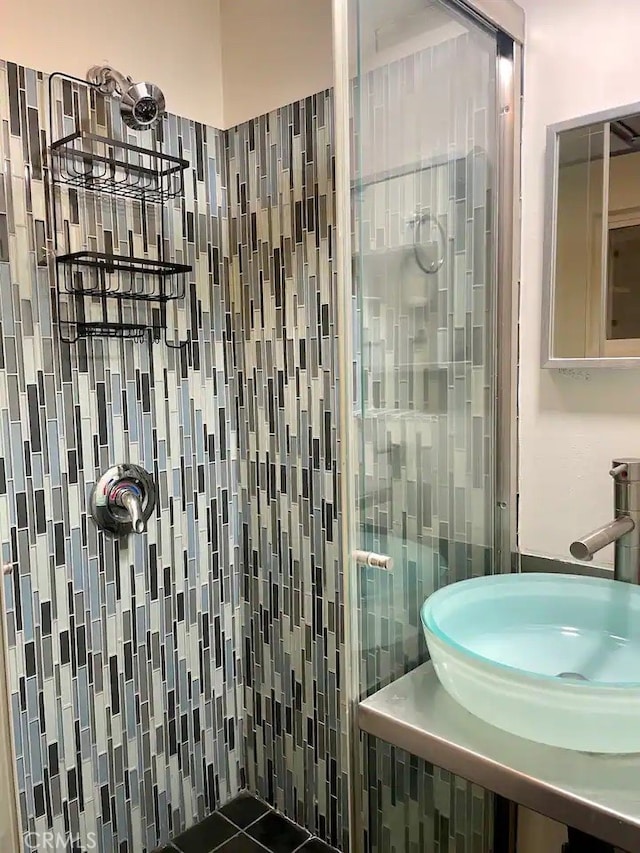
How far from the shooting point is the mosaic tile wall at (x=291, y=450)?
188 cm

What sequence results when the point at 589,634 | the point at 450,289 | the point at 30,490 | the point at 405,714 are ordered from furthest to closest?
the point at 30,490
the point at 450,289
the point at 589,634
the point at 405,714

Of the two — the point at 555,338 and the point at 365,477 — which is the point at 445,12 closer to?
the point at 555,338

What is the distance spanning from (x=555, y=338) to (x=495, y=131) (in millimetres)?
466

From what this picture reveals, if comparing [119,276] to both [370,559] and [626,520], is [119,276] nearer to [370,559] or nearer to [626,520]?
[370,559]

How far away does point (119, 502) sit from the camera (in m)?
1.76

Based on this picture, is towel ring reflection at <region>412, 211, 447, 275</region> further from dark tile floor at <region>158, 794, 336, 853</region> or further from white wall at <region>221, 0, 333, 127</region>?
dark tile floor at <region>158, 794, 336, 853</region>

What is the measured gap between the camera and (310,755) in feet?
6.70

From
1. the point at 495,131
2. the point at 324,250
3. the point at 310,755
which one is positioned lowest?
the point at 310,755

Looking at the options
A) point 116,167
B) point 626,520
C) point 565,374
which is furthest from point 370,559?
point 116,167

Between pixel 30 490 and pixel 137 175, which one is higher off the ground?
pixel 137 175

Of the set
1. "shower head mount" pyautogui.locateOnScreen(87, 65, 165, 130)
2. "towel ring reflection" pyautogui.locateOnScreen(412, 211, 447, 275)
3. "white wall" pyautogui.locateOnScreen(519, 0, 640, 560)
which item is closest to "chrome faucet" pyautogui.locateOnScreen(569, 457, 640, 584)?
"white wall" pyautogui.locateOnScreen(519, 0, 640, 560)

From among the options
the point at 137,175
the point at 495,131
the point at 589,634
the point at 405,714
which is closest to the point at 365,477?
the point at 405,714

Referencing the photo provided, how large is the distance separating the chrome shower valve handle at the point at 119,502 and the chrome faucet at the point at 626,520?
44.1 inches

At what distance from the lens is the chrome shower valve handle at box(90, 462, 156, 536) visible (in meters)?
1.75
